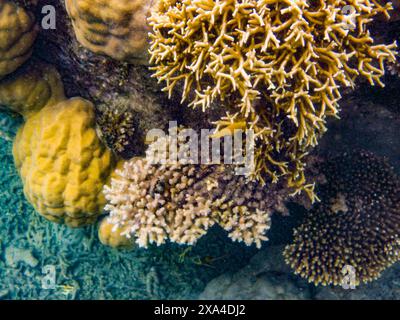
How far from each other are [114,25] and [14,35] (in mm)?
1375

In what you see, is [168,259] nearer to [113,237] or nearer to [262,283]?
[113,237]

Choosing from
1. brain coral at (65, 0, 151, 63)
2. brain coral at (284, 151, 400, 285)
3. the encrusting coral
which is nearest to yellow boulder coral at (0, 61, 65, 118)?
brain coral at (65, 0, 151, 63)

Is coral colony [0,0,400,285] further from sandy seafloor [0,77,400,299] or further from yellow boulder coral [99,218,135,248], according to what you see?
sandy seafloor [0,77,400,299]

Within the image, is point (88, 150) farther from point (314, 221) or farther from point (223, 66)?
point (314, 221)

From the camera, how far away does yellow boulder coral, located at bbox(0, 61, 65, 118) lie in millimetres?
4199

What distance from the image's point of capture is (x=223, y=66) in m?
2.72

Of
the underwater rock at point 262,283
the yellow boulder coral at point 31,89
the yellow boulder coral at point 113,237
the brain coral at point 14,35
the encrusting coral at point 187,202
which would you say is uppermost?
the brain coral at point 14,35

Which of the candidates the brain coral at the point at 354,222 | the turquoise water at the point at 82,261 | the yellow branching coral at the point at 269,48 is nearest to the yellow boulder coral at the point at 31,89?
the turquoise water at the point at 82,261

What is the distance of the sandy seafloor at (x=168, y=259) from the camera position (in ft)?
14.3

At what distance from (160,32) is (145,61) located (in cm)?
44

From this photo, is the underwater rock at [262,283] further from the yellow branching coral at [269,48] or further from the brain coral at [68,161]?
the yellow branching coral at [269,48]

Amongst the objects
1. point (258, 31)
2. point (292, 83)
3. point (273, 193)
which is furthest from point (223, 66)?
point (273, 193)

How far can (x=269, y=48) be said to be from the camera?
279 cm

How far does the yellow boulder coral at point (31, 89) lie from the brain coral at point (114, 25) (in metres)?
1.15
